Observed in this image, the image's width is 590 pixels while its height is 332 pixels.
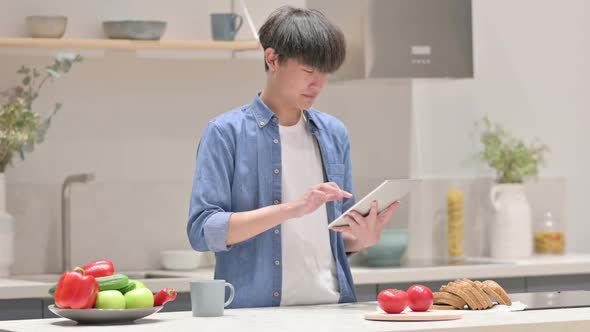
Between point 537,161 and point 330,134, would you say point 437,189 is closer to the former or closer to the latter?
point 537,161

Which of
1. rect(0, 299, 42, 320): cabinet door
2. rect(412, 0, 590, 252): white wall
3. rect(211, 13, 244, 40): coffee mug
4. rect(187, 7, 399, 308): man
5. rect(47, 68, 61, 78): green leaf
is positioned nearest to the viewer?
rect(187, 7, 399, 308): man

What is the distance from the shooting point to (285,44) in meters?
2.88

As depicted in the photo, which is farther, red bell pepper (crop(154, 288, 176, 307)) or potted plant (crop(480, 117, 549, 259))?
potted plant (crop(480, 117, 549, 259))

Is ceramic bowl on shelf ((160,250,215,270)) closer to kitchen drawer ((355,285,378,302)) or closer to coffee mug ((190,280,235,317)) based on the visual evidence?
kitchen drawer ((355,285,378,302))

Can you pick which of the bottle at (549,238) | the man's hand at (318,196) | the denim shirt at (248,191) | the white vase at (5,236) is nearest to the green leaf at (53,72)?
the white vase at (5,236)

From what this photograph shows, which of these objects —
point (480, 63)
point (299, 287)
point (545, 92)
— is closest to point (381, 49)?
point (480, 63)

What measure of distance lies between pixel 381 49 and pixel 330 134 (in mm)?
1568

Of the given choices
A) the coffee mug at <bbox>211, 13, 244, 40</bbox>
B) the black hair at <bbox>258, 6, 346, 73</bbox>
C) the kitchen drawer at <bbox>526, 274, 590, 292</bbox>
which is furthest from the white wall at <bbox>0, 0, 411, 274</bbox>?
the black hair at <bbox>258, 6, 346, 73</bbox>

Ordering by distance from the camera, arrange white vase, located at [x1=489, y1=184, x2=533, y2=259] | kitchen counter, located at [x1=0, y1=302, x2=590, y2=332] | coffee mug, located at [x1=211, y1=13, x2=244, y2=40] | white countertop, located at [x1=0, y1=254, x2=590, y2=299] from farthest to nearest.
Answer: white vase, located at [x1=489, y1=184, x2=533, y2=259], coffee mug, located at [x1=211, y1=13, x2=244, y2=40], white countertop, located at [x1=0, y1=254, x2=590, y2=299], kitchen counter, located at [x1=0, y1=302, x2=590, y2=332]

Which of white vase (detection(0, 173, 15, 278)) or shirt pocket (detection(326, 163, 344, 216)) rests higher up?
shirt pocket (detection(326, 163, 344, 216))

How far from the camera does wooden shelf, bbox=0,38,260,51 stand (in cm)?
421

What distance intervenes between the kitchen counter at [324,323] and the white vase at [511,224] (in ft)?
7.81

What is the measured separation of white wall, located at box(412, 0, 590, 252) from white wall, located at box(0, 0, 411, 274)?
87cm

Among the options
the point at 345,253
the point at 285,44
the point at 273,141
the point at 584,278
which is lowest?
the point at 584,278
